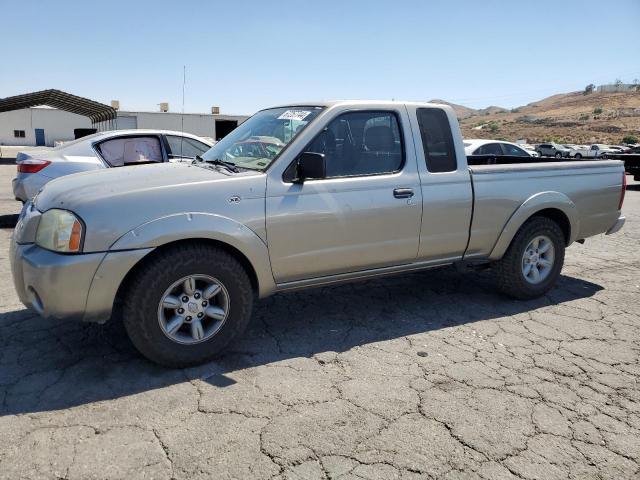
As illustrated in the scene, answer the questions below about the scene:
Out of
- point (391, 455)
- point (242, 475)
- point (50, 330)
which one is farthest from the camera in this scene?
point (50, 330)

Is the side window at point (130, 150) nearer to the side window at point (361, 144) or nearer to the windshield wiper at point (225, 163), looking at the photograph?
the windshield wiper at point (225, 163)

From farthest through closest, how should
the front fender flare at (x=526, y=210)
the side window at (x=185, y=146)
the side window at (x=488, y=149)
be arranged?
1. the side window at (x=488, y=149)
2. the side window at (x=185, y=146)
3. the front fender flare at (x=526, y=210)

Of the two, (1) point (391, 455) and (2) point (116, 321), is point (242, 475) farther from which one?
(2) point (116, 321)

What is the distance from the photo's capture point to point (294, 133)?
387 cm

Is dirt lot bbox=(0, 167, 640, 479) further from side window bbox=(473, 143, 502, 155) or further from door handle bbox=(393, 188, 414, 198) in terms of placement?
side window bbox=(473, 143, 502, 155)

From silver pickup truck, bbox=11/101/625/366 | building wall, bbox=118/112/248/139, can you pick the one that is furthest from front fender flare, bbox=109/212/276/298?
building wall, bbox=118/112/248/139

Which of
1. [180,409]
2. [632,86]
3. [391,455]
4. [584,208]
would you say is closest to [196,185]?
[180,409]

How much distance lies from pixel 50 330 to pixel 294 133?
250 cm

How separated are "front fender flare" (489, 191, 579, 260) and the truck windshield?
213cm

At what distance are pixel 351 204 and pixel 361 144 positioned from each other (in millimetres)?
552

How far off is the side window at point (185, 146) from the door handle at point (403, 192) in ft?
14.9

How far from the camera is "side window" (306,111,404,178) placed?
3.90 m

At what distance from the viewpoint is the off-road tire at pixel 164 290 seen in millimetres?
3213

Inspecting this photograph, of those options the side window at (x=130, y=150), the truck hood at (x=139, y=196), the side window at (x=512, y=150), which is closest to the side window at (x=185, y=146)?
the side window at (x=130, y=150)
